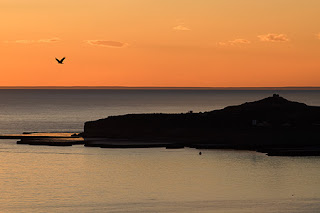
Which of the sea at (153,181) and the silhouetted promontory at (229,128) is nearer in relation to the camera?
the sea at (153,181)

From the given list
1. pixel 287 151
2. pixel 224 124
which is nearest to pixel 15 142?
pixel 224 124

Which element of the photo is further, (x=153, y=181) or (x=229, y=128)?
(x=229, y=128)

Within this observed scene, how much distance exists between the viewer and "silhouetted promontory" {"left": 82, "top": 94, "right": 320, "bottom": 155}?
117 m

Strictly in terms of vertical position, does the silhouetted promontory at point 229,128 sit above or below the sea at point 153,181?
Result: above

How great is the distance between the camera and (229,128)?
12638 cm

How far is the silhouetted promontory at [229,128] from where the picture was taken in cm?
11706

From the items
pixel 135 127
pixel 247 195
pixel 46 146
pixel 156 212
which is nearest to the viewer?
pixel 156 212

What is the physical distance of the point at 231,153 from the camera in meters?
107

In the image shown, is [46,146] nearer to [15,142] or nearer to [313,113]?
[15,142]

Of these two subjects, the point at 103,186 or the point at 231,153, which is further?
the point at 231,153

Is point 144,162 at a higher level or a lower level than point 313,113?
lower

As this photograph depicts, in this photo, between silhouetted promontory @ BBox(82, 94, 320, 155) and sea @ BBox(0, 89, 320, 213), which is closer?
sea @ BBox(0, 89, 320, 213)

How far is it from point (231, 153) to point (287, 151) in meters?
6.97

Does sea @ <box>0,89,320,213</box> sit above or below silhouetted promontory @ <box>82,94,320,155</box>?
below
